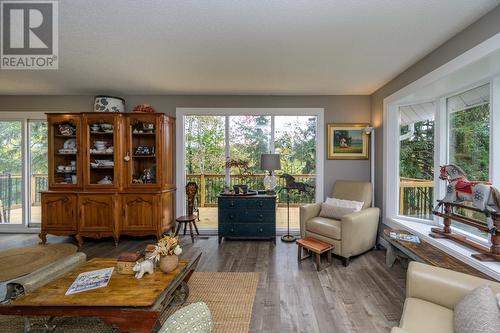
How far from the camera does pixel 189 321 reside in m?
0.90

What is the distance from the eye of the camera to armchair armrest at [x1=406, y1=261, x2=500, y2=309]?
1456mm

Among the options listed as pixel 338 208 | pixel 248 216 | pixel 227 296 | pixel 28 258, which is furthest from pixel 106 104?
pixel 338 208

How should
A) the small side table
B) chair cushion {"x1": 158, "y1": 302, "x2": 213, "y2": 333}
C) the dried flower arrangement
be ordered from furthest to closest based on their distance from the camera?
the small side table, the dried flower arrangement, chair cushion {"x1": 158, "y1": 302, "x2": 213, "y2": 333}

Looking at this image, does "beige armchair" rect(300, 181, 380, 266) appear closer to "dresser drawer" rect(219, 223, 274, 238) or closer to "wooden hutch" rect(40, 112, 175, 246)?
"dresser drawer" rect(219, 223, 274, 238)

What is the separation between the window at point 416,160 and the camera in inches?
121

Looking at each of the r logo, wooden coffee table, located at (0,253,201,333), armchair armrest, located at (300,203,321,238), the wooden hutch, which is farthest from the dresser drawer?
the r logo

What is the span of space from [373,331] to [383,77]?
2959 millimetres

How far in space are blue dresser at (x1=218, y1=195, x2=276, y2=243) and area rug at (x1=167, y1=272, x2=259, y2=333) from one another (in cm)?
99

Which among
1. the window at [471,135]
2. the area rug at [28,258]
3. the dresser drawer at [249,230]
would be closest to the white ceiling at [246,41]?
the window at [471,135]

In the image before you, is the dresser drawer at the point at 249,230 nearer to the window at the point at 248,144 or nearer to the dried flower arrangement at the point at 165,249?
the window at the point at 248,144

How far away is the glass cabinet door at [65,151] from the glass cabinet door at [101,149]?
0.48 ft

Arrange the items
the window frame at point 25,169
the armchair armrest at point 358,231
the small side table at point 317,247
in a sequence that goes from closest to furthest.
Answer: the small side table at point 317,247
the armchair armrest at point 358,231
the window frame at point 25,169

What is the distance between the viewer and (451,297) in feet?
4.84

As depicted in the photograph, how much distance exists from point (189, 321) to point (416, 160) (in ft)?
11.4
